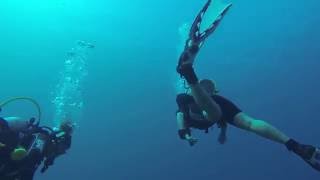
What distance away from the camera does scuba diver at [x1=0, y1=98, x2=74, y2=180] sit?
5.54m

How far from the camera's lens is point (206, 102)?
228 inches

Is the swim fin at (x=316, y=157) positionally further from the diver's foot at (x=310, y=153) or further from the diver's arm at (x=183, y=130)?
the diver's arm at (x=183, y=130)

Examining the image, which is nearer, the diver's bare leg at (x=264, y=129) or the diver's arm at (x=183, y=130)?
the diver's bare leg at (x=264, y=129)

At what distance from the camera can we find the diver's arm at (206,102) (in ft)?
18.5

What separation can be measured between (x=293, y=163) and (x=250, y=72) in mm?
17303

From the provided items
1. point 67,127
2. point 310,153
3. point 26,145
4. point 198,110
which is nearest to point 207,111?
point 198,110

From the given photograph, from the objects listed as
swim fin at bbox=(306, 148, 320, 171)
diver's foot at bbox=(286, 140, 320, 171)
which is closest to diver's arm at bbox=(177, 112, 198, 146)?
diver's foot at bbox=(286, 140, 320, 171)

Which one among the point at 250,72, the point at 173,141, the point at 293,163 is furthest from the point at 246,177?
the point at 250,72

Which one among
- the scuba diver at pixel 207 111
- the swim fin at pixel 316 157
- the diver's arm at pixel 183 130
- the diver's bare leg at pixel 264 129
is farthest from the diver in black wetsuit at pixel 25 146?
the swim fin at pixel 316 157

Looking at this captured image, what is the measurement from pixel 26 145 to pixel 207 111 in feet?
7.45

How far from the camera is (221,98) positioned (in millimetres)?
6383

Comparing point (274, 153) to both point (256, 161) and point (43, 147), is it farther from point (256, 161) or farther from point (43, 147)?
point (43, 147)

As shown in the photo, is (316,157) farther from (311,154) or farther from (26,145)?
(26,145)

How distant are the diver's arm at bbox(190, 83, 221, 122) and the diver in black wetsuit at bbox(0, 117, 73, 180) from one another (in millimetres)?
2015
